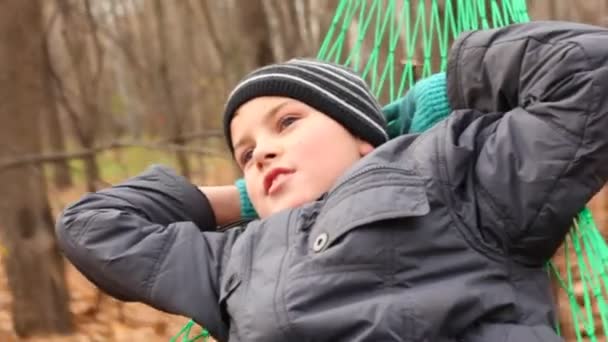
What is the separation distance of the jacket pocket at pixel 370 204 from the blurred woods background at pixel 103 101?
1317mm

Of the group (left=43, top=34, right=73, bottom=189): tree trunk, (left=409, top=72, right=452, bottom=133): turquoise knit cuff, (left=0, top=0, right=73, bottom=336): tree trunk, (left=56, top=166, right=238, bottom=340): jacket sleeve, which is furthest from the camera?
(left=43, top=34, right=73, bottom=189): tree trunk

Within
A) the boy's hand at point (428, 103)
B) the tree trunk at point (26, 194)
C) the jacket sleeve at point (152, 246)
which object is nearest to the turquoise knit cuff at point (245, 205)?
the jacket sleeve at point (152, 246)

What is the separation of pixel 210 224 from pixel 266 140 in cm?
24

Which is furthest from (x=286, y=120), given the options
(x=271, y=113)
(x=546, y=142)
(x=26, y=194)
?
(x=26, y=194)

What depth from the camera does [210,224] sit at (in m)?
1.67

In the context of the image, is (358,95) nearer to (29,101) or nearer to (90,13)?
(29,101)

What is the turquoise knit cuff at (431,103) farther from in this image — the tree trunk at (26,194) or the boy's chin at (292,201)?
the tree trunk at (26,194)

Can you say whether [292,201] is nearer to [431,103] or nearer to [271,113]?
[271,113]

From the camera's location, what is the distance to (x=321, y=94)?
5.13 ft

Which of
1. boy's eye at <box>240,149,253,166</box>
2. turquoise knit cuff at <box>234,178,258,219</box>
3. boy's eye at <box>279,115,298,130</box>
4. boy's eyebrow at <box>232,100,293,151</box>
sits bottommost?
turquoise knit cuff at <box>234,178,258,219</box>

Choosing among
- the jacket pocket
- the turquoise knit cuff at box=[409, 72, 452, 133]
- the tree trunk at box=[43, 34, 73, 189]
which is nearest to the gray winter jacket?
the jacket pocket

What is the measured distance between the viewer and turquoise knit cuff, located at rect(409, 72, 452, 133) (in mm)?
1549

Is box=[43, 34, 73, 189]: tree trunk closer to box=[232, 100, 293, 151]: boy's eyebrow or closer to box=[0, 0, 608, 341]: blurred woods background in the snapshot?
box=[0, 0, 608, 341]: blurred woods background

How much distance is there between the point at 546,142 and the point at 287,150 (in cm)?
37
